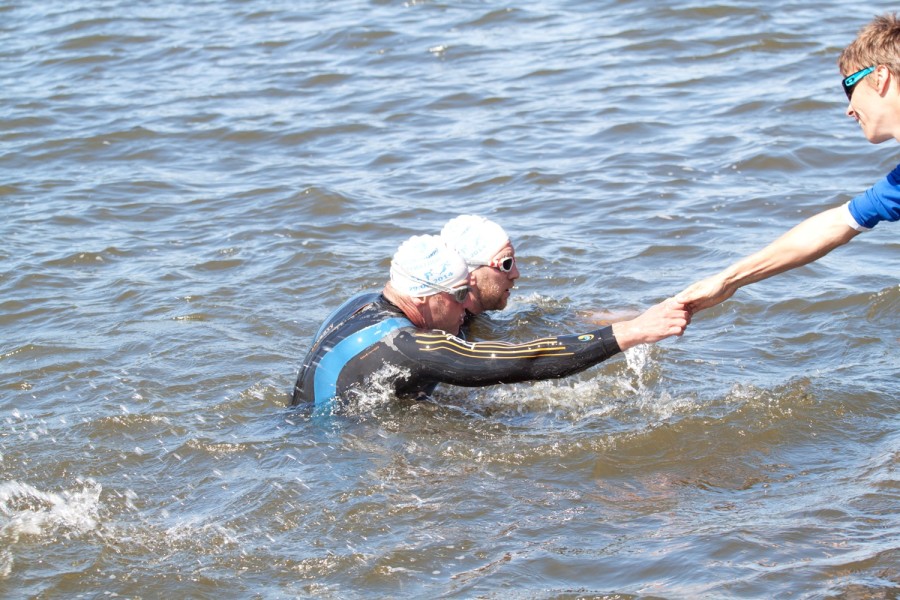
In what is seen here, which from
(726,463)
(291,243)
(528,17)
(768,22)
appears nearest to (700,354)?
(726,463)

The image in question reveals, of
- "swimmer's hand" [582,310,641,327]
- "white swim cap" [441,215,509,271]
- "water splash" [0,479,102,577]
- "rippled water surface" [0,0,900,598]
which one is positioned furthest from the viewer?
"swimmer's hand" [582,310,641,327]

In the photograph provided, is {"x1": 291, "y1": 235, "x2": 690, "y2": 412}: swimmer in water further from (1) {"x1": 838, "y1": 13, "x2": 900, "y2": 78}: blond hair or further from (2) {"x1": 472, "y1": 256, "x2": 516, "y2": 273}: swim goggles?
(1) {"x1": 838, "y1": 13, "x2": 900, "y2": 78}: blond hair

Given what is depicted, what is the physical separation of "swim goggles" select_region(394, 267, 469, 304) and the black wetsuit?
19cm

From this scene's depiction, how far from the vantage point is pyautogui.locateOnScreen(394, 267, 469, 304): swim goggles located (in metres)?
6.16

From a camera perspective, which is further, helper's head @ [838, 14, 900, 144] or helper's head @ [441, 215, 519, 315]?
helper's head @ [441, 215, 519, 315]

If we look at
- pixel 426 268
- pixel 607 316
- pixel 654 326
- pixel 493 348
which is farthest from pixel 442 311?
pixel 607 316

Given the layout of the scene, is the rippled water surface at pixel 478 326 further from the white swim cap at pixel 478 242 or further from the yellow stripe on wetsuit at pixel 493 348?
the white swim cap at pixel 478 242

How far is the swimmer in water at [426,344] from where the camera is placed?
571cm

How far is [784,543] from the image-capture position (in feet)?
15.9

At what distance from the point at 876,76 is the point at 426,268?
2437 mm

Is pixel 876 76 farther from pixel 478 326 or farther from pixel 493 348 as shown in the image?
pixel 478 326

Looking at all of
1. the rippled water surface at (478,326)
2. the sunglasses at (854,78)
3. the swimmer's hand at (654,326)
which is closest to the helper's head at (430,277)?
the rippled water surface at (478,326)

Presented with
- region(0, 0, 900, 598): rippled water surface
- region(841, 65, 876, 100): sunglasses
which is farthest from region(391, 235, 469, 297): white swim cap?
region(841, 65, 876, 100): sunglasses

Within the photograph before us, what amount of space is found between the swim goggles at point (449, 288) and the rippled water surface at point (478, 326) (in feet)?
2.26
